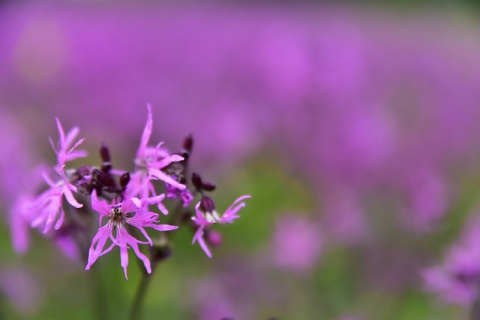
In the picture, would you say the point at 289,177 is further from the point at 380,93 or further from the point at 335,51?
the point at 380,93

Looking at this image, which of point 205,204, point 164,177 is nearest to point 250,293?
point 205,204

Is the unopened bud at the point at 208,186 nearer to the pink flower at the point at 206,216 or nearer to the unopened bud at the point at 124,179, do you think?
the pink flower at the point at 206,216

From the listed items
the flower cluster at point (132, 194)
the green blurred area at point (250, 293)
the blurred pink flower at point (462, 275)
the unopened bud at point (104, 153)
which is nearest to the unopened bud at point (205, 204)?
the flower cluster at point (132, 194)

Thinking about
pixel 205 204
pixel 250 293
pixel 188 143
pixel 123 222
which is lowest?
pixel 250 293

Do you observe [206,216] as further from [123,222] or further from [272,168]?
[272,168]

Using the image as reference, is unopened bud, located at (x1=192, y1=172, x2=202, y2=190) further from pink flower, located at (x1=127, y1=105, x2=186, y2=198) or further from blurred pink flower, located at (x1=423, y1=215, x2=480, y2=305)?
blurred pink flower, located at (x1=423, y1=215, x2=480, y2=305)

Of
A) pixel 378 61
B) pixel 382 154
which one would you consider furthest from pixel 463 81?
pixel 382 154
